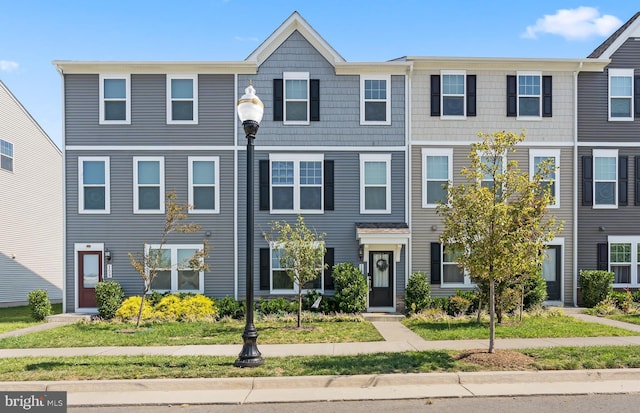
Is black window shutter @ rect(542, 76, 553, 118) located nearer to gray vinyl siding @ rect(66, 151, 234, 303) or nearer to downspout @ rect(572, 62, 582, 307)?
downspout @ rect(572, 62, 582, 307)

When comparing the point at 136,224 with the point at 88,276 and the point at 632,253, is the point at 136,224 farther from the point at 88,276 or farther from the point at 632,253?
the point at 632,253

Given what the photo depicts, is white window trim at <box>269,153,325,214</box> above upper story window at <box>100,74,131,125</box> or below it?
below

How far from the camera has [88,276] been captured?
1564 centimetres

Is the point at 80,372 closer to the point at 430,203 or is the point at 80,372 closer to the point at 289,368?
the point at 289,368

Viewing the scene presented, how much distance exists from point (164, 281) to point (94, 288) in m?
2.46

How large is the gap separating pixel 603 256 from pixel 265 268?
1240 centimetres

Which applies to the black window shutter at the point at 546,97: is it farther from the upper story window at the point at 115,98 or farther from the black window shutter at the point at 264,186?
the upper story window at the point at 115,98

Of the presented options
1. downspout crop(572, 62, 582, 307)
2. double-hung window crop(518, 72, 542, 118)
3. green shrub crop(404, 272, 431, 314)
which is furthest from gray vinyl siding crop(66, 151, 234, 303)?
downspout crop(572, 62, 582, 307)

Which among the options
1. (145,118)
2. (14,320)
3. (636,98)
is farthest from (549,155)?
(14,320)

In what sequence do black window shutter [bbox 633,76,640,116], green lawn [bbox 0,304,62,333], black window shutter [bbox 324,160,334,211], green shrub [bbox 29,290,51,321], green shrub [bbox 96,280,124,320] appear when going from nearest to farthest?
green lawn [bbox 0,304,62,333], green shrub [bbox 96,280,124,320], green shrub [bbox 29,290,51,321], black window shutter [bbox 324,160,334,211], black window shutter [bbox 633,76,640,116]

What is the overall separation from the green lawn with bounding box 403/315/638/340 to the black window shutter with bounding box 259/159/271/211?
627 centimetres

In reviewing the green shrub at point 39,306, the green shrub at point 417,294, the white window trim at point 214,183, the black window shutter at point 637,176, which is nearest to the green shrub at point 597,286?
the black window shutter at point 637,176

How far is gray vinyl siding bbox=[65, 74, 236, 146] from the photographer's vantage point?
1570 cm

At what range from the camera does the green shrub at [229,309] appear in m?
14.4
